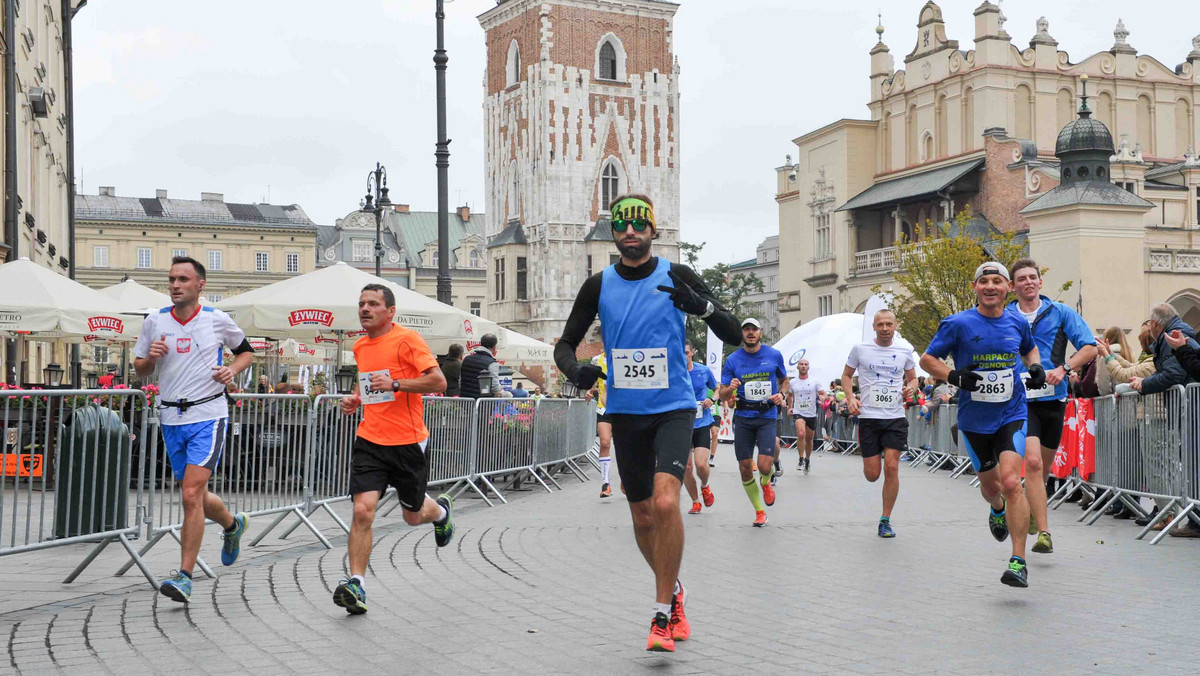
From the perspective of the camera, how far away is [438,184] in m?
23.5

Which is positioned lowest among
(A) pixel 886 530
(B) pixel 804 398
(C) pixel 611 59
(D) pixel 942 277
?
(A) pixel 886 530

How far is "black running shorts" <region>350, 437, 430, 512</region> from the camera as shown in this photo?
27.2 ft

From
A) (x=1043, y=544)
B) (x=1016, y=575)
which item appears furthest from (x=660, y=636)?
(x=1043, y=544)

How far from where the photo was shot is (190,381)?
27.9 ft

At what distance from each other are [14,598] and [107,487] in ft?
2.68

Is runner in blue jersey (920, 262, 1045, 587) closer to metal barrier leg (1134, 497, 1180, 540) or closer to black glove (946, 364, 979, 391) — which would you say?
black glove (946, 364, 979, 391)

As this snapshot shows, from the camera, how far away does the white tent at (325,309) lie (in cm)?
1956

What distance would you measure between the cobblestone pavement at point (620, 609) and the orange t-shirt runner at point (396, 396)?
0.95 m

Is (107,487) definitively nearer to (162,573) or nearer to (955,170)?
(162,573)

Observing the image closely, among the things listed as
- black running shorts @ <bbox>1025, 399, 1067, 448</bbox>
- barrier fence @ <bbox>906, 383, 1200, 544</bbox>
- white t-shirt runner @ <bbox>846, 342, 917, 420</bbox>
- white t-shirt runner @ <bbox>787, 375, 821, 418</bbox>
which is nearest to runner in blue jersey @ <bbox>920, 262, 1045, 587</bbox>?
black running shorts @ <bbox>1025, 399, 1067, 448</bbox>

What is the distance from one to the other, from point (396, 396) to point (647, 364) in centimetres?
202

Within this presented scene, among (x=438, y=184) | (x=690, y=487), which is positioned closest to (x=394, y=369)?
(x=690, y=487)

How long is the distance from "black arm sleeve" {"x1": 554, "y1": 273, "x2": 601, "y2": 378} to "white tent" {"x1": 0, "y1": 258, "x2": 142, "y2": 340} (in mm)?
13229

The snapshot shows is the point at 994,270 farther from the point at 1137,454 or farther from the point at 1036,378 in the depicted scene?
the point at 1137,454
